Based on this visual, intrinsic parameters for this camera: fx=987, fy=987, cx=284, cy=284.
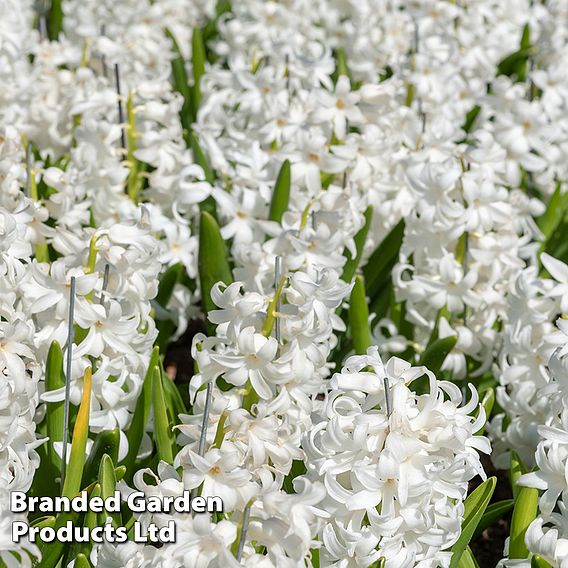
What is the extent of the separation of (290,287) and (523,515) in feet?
2.44

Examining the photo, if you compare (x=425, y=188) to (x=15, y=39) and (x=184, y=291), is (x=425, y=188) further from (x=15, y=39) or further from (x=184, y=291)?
(x=15, y=39)

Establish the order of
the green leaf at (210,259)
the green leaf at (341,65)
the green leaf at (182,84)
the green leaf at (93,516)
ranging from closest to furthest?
the green leaf at (93,516), the green leaf at (210,259), the green leaf at (182,84), the green leaf at (341,65)

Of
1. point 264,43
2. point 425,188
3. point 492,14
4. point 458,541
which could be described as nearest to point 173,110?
point 425,188

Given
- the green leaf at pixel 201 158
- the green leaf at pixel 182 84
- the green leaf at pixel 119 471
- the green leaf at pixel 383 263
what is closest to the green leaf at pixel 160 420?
the green leaf at pixel 119 471

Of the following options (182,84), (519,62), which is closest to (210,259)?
(182,84)

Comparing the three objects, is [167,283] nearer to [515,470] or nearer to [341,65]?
[515,470]

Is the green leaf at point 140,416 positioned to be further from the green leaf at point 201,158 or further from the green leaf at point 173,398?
the green leaf at point 201,158

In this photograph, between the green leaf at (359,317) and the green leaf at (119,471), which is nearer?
the green leaf at (119,471)

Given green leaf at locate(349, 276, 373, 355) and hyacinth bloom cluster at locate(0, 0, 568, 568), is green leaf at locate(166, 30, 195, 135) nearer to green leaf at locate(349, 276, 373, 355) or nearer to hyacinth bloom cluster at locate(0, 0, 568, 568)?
hyacinth bloom cluster at locate(0, 0, 568, 568)

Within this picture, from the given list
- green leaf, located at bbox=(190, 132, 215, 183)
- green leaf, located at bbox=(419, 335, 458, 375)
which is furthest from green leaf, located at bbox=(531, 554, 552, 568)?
green leaf, located at bbox=(190, 132, 215, 183)

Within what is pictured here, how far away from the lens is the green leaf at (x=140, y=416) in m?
2.46

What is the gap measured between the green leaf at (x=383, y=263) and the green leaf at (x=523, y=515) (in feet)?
3.94

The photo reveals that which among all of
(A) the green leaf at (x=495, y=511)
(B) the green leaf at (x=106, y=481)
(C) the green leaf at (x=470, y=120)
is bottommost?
(A) the green leaf at (x=495, y=511)

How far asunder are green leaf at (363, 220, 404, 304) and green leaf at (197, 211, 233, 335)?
1.68 ft
